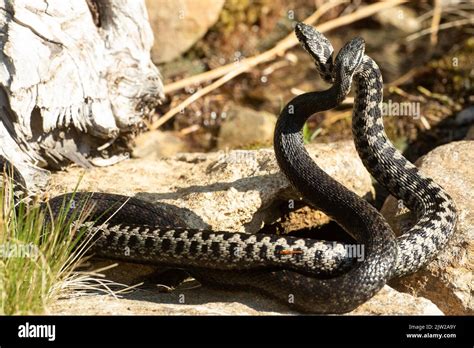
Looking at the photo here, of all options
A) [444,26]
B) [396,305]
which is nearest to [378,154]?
[396,305]

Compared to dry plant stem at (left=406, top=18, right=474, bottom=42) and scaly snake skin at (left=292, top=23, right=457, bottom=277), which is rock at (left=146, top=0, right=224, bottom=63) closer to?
dry plant stem at (left=406, top=18, right=474, bottom=42)

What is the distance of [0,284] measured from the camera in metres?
7.26

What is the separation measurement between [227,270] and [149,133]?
5835 mm

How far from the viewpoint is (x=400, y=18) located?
16391 mm

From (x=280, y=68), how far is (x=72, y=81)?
6297 millimetres

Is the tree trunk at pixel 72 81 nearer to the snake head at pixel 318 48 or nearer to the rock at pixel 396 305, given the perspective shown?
the snake head at pixel 318 48

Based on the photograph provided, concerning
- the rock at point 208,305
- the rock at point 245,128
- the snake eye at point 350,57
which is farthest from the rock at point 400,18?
the rock at point 208,305

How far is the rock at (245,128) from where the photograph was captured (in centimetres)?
1368

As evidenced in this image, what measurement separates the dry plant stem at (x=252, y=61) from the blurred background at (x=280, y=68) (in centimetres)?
3

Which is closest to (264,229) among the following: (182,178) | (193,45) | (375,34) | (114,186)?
(182,178)
